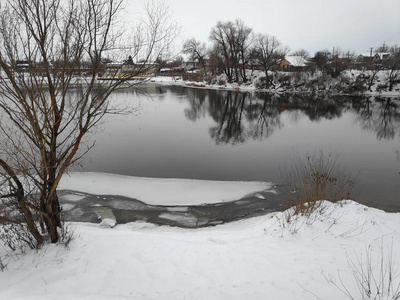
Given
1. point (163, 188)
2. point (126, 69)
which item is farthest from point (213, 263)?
point (163, 188)

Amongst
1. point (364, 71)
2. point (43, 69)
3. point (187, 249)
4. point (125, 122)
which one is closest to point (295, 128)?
point (125, 122)

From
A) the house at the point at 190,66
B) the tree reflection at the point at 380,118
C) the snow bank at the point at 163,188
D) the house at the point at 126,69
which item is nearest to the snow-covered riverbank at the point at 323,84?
the tree reflection at the point at 380,118

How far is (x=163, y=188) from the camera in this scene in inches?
371

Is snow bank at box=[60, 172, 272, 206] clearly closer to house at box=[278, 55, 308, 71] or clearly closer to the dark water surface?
the dark water surface

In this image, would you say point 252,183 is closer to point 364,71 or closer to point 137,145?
point 137,145

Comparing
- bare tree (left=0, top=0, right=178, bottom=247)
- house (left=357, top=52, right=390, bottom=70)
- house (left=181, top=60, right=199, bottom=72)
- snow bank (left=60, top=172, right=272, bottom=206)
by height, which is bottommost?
snow bank (left=60, top=172, right=272, bottom=206)

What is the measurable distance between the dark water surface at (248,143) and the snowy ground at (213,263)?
3617mm

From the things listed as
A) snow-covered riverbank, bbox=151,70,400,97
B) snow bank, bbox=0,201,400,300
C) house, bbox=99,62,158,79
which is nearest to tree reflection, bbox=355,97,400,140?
snow-covered riverbank, bbox=151,70,400,97

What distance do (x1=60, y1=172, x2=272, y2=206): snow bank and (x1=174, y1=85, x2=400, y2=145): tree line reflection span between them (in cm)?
633

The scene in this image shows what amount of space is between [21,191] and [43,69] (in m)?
1.98

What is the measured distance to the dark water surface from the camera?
11.0 metres

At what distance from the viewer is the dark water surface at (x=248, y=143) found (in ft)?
36.1

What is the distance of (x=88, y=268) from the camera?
425 centimetres

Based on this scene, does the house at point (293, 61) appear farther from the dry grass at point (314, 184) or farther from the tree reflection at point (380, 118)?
the dry grass at point (314, 184)
